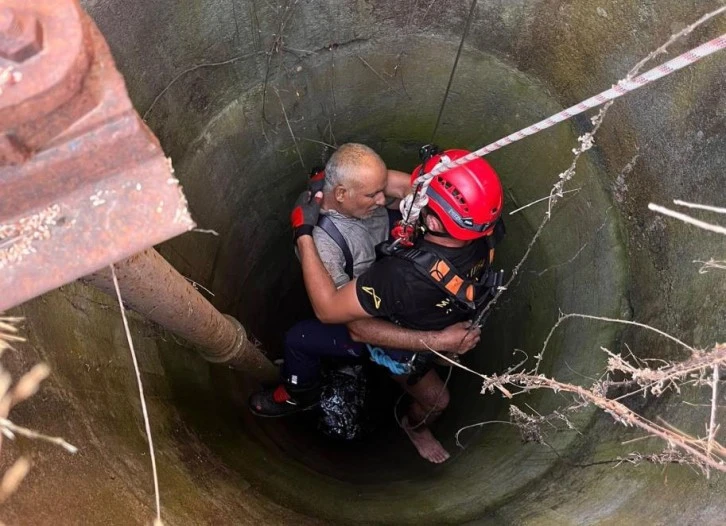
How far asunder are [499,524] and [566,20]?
224cm

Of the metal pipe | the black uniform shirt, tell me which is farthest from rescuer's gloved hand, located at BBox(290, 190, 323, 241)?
the metal pipe

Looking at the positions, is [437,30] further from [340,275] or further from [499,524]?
[499,524]

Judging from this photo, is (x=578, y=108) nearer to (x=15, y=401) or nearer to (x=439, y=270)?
(x=439, y=270)

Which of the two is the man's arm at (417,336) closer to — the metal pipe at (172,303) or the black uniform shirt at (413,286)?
the black uniform shirt at (413,286)

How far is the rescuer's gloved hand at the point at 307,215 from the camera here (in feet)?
9.48

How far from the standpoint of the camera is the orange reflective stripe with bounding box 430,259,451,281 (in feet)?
8.05

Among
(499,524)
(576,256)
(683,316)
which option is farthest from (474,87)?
(499,524)

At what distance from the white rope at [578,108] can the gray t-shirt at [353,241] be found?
0.50 m

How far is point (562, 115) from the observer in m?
1.59

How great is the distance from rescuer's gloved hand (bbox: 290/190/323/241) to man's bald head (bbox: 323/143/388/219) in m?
0.09

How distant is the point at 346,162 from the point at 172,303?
130 centimetres

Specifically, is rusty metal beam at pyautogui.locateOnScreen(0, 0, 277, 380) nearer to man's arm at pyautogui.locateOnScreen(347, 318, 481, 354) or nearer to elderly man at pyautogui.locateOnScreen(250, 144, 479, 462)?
elderly man at pyautogui.locateOnScreen(250, 144, 479, 462)

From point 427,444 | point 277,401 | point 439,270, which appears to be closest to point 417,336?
point 439,270

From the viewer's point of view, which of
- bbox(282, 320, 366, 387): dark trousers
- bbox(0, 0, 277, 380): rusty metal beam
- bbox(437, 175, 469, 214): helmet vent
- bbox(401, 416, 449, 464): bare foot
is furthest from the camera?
bbox(401, 416, 449, 464): bare foot
